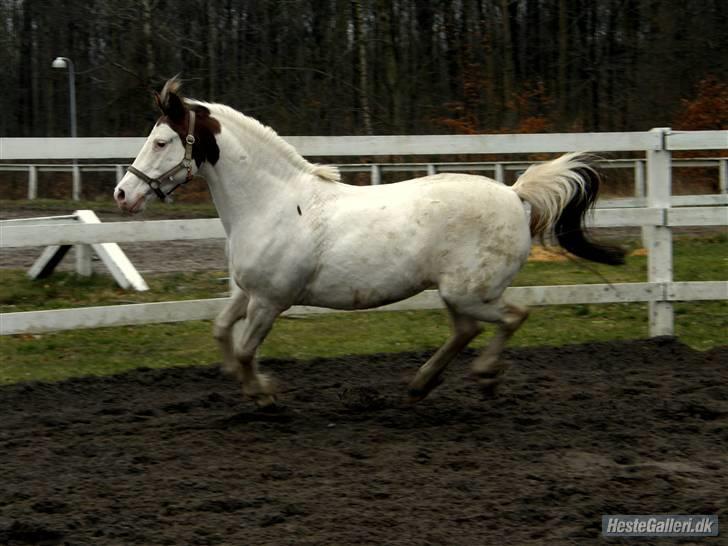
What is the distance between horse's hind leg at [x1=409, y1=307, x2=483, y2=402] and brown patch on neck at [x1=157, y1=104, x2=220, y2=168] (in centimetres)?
169

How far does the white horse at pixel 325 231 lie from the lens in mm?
5742

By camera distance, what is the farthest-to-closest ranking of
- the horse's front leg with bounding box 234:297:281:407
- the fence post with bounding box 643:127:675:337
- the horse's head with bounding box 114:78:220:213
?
the fence post with bounding box 643:127:675:337 < the horse's front leg with bounding box 234:297:281:407 < the horse's head with bounding box 114:78:220:213

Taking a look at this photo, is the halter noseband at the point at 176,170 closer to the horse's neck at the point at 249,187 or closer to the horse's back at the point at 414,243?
the horse's neck at the point at 249,187

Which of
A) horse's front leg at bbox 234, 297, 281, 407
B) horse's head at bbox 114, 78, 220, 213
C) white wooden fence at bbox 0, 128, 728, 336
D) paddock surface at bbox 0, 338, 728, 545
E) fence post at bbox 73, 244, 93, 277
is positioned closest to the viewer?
paddock surface at bbox 0, 338, 728, 545

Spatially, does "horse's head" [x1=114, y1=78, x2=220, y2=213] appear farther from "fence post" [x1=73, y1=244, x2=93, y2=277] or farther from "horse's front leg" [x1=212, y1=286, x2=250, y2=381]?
"fence post" [x1=73, y1=244, x2=93, y2=277]

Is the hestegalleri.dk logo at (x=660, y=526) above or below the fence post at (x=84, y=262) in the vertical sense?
below

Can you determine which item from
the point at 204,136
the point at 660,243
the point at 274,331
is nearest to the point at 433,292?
the point at 274,331

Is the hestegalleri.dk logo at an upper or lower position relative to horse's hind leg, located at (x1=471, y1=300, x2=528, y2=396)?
lower

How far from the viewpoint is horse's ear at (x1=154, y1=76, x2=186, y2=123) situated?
5.68m

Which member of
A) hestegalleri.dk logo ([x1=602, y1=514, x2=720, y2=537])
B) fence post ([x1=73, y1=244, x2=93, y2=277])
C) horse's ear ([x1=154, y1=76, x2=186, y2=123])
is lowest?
hestegalleri.dk logo ([x1=602, y1=514, x2=720, y2=537])

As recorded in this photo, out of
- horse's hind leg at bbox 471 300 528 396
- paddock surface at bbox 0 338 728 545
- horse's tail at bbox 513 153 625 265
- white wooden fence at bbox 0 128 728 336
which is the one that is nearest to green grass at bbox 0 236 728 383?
horse's tail at bbox 513 153 625 265

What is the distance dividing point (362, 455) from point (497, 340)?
1408 millimetres

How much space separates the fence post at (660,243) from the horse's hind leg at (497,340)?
2427 millimetres

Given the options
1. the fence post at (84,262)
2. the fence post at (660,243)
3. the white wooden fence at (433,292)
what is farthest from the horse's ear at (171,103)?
the fence post at (84,262)
